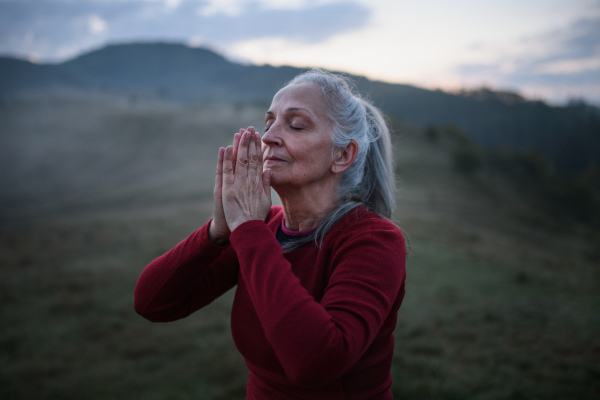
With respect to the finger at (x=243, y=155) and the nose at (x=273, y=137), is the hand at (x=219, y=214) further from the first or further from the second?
the nose at (x=273, y=137)

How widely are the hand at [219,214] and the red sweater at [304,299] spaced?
0.17ft

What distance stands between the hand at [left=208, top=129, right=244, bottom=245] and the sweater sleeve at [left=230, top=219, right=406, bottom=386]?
0.27 metres

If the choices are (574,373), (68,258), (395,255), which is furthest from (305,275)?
(68,258)

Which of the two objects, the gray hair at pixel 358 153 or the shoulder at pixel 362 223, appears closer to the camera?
the shoulder at pixel 362 223

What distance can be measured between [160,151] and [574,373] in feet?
176

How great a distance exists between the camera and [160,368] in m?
5.72

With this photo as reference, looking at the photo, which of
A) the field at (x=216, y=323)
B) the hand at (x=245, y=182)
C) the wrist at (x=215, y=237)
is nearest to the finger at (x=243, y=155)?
the hand at (x=245, y=182)

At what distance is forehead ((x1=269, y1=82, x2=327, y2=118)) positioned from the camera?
1.85 m

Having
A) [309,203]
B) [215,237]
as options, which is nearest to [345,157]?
[309,203]

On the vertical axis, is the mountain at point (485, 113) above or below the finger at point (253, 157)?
above

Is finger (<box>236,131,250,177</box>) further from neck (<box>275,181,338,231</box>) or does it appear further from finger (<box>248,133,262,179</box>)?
neck (<box>275,181,338,231</box>)

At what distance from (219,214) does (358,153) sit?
83 cm

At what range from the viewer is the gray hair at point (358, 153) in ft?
6.09

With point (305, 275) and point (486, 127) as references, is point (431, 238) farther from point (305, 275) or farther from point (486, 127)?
point (486, 127)
